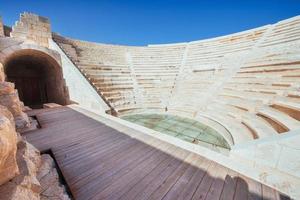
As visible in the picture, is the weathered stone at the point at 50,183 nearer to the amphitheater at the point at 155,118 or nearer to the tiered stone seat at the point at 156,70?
the amphitheater at the point at 155,118

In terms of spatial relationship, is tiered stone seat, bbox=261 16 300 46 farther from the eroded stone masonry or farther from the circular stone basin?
the eroded stone masonry

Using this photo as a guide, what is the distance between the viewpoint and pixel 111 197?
1788 mm

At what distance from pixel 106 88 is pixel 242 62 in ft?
27.6

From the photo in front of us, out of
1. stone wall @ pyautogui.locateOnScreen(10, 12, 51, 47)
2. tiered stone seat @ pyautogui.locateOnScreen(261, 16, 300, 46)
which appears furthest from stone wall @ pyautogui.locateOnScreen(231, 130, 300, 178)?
stone wall @ pyautogui.locateOnScreen(10, 12, 51, 47)

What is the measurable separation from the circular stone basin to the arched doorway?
4594 mm

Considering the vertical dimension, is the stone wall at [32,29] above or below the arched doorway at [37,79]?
above

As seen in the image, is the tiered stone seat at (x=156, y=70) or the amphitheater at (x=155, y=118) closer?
the amphitheater at (x=155, y=118)

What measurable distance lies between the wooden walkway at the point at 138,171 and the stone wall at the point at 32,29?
388 inches

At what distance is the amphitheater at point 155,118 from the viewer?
1.96 meters

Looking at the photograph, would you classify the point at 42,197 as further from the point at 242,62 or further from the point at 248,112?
the point at 242,62

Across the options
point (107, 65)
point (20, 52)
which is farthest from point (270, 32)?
point (20, 52)

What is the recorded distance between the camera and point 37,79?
32.3 ft

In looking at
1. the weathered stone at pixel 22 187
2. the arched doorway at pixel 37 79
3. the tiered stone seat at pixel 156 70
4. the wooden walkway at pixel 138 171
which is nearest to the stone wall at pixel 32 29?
the arched doorway at pixel 37 79

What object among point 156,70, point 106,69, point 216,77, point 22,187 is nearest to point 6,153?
point 22,187
